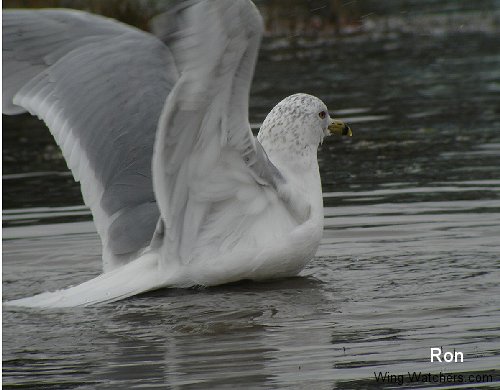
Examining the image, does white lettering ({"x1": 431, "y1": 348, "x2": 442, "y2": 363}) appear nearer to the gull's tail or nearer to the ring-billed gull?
the ring-billed gull

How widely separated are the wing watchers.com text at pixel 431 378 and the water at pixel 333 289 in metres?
0.02

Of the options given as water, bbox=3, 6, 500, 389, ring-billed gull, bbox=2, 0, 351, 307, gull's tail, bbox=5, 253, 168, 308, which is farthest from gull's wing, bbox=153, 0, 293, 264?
water, bbox=3, 6, 500, 389

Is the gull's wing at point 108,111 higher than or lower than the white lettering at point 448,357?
higher

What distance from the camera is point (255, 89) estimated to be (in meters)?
15.6

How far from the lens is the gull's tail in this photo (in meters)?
6.99

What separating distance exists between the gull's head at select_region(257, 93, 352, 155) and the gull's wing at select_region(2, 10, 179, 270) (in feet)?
2.06

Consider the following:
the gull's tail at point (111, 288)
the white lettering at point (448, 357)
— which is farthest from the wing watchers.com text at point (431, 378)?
the gull's tail at point (111, 288)

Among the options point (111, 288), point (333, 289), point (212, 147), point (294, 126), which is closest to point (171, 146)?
point (212, 147)

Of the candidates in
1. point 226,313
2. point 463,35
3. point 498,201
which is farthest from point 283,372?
point 463,35

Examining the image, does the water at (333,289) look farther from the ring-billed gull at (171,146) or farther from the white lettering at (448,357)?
the ring-billed gull at (171,146)

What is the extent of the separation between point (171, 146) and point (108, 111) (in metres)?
1.17

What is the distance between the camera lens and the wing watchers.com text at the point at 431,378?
18.1ft

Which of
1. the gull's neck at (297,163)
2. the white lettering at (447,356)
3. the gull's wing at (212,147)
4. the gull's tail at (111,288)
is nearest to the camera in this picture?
the white lettering at (447,356)

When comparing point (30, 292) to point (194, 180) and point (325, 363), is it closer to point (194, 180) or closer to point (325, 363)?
point (194, 180)
